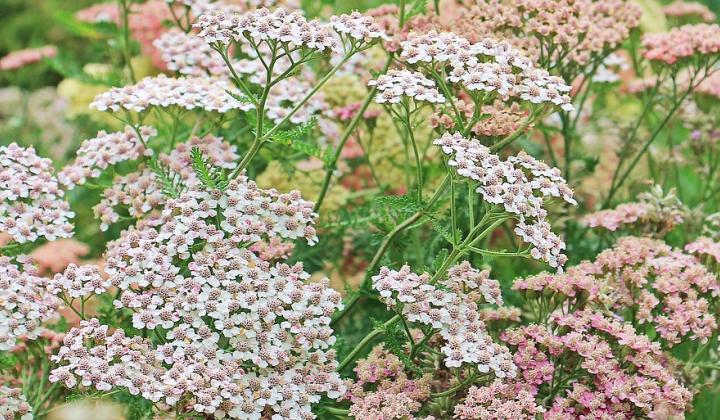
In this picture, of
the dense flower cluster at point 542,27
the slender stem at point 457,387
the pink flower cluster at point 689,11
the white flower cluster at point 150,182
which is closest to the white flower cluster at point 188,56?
the white flower cluster at point 150,182

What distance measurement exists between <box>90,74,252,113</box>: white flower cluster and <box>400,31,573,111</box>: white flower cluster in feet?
1.77

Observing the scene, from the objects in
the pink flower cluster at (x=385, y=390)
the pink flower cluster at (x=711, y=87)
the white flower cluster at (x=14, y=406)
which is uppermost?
the pink flower cluster at (x=711, y=87)

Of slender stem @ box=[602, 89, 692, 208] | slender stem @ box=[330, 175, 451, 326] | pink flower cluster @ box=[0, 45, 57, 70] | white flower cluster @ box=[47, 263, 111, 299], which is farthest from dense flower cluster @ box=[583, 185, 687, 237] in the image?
Result: pink flower cluster @ box=[0, 45, 57, 70]

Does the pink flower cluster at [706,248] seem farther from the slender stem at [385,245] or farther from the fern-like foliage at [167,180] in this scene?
the fern-like foliage at [167,180]

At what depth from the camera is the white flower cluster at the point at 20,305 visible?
7.68ft

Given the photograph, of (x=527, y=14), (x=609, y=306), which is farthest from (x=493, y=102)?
(x=609, y=306)

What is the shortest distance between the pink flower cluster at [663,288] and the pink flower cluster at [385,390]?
538 millimetres

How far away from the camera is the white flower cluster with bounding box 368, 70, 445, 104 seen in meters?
2.35

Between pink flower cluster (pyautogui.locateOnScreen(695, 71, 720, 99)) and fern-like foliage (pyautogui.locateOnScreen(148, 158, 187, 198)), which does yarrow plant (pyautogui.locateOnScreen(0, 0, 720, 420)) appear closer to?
fern-like foliage (pyautogui.locateOnScreen(148, 158, 187, 198))

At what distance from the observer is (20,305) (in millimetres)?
2385

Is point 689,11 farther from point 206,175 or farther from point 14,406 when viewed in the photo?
point 14,406

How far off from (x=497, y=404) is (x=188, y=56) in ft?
5.15

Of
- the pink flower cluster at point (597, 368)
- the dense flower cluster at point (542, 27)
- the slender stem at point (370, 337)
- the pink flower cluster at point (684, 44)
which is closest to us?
the pink flower cluster at point (597, 368)

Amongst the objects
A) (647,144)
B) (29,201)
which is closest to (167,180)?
(29,201)
